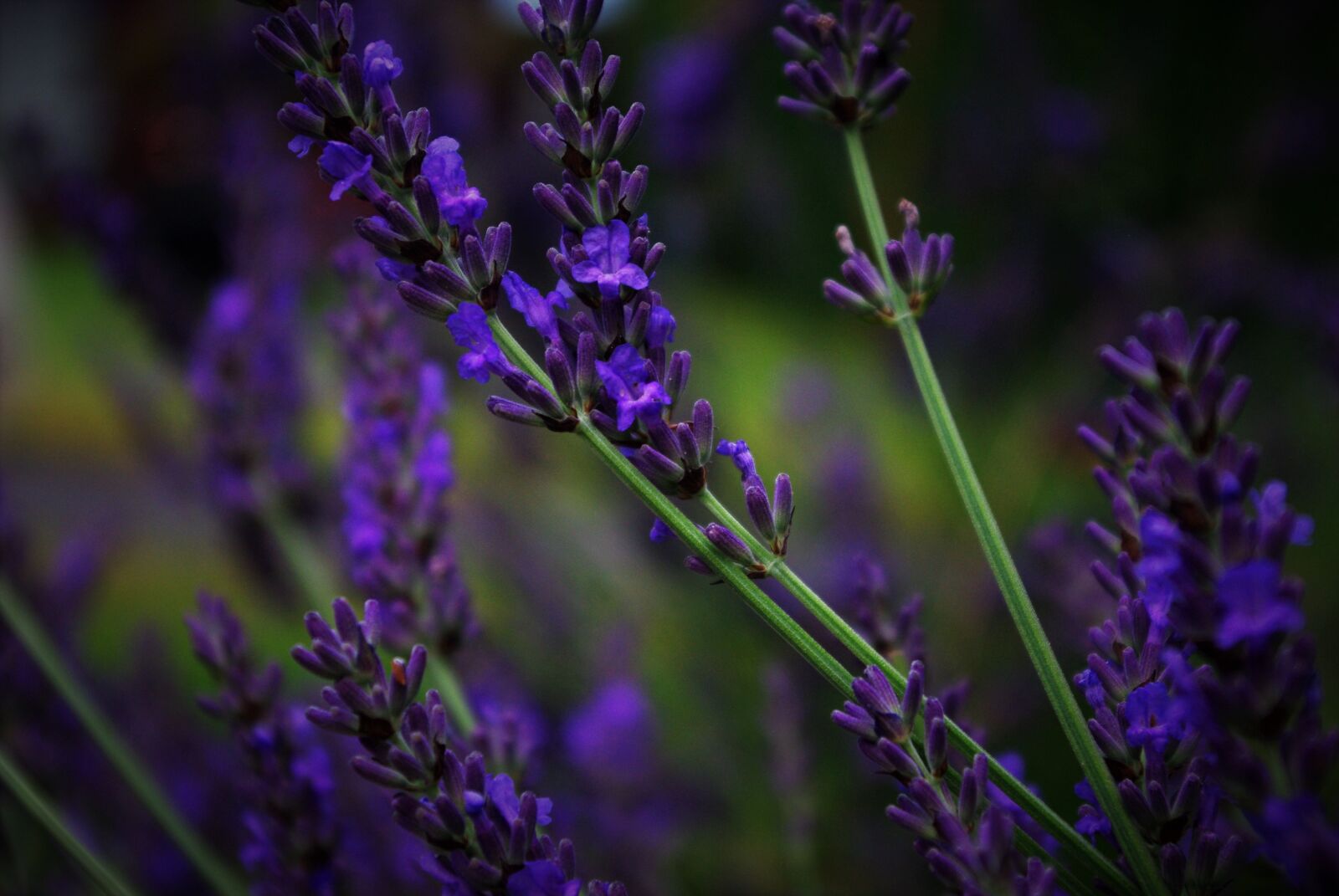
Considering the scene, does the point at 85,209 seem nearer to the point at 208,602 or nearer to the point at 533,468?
the point at 533,468

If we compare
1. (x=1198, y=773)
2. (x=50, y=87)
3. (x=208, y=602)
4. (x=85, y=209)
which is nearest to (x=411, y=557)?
(x=208, y=602)

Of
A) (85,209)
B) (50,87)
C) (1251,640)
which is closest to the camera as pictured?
(1251,640)

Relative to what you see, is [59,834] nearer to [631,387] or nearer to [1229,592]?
[631,387]

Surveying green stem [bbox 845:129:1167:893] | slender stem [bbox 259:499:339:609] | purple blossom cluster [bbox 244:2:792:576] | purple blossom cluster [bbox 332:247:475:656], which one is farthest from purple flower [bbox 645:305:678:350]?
slender stem [bbox 259:499:339:609]

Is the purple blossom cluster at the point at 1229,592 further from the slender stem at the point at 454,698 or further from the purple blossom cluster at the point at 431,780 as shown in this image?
the slender stem at the point at 454,698

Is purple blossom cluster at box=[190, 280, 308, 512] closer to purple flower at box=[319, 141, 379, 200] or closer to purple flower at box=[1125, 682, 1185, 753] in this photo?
purple flower at box=[319, 141, 379, 200]

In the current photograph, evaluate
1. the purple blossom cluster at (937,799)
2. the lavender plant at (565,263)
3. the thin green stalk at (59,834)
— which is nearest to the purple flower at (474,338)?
the lavender plant at (565,263)
